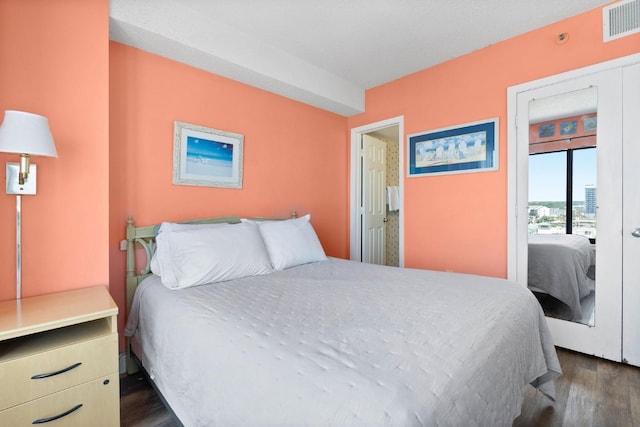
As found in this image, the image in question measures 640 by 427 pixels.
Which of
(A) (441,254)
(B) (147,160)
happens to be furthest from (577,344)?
(B) (147,160)

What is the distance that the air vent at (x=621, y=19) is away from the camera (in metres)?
2.01

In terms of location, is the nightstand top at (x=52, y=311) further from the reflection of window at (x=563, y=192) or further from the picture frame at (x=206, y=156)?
the reflection of window at (x=563, y=192)

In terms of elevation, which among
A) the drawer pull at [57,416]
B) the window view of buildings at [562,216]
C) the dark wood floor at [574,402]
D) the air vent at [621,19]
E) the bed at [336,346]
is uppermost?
the air vent at [621,19]

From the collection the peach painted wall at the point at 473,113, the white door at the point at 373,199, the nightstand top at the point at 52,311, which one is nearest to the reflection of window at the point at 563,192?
the peach painted wall at the point at 473,113

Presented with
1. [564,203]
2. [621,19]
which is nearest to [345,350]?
[564,203]

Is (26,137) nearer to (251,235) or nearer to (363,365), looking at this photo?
(251,235)

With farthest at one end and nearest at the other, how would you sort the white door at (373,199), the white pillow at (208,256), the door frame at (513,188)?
the white door at (373,199) < the door frame at (513,188) < the white pillow at (208,256)

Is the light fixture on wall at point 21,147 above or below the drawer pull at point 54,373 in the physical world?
above

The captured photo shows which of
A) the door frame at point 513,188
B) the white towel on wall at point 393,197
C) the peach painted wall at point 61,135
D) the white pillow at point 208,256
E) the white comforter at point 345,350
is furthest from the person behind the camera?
the white towel on wall at point 393,197

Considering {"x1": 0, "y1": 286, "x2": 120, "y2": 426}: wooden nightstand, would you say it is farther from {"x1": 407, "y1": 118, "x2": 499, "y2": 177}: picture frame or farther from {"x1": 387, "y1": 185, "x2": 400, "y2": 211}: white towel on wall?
{"x1": 387, "y1": 185, "x2": 400, "y2": 211}: white towel on wall

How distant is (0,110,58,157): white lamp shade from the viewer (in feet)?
4.14

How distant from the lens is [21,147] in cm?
128

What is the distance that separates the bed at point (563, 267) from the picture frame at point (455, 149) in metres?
0.76

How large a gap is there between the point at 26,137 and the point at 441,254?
3.10 m
